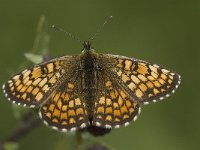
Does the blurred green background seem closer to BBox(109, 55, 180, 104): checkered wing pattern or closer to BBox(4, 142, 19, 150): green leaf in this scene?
BBox(4, 142, 19, 150): green leaf

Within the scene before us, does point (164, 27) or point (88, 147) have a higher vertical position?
point (164, 27)

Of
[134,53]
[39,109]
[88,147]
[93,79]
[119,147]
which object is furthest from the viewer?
[134,53]

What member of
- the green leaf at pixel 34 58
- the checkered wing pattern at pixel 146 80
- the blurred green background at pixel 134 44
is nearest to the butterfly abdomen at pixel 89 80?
the checkered wing pattern at pixel 146 80

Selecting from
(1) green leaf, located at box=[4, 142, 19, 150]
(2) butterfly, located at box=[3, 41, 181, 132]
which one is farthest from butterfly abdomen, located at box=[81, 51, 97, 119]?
(1) green leaf, located at box=[4, 142, 19, 150]

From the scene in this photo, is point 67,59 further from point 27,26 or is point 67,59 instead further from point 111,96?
point 27,26

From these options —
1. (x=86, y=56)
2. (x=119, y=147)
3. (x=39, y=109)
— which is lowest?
(x=119, y=147)

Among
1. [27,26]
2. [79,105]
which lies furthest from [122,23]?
[79,105]

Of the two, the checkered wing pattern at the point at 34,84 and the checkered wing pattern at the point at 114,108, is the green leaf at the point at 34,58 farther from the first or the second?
the checkered wing pattern at the point at 114,108
